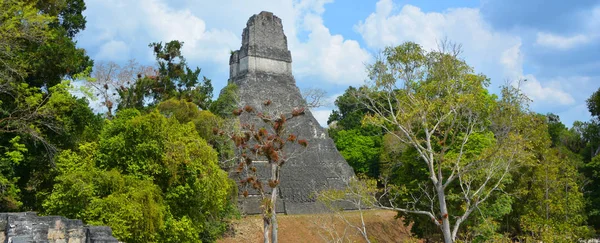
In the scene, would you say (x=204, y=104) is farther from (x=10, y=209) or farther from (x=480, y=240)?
(x=480, y=240)

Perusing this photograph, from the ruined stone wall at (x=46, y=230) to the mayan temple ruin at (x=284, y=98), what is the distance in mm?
19176

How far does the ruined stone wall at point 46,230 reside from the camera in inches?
354

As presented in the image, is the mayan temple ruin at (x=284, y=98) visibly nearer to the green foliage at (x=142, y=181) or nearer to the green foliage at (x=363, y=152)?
the green foliage at (x=363, y=152)

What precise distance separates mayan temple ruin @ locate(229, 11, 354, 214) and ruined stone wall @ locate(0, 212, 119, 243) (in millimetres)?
19176

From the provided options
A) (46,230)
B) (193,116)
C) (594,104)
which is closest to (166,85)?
(193,116)

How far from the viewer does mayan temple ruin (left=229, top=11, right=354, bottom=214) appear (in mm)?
30125

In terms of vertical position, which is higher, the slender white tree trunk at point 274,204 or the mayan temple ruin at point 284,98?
the mayan temple ruin at point 284,98

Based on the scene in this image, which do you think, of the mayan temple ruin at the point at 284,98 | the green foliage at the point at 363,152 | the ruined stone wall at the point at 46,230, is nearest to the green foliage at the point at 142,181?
the ruined stone wall at the point at 46,230

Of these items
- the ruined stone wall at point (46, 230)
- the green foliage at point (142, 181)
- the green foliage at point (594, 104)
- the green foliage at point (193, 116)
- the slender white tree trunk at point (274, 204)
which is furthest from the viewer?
the green foliage at point (594, 104)

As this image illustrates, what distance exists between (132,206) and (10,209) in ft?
15.8

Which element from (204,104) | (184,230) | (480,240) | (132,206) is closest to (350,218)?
(204,104)

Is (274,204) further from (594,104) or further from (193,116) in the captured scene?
(594,104)

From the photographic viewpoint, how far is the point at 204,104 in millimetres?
27531

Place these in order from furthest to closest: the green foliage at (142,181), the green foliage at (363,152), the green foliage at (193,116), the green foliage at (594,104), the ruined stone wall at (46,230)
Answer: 1. the green foliage at (363,152)
2. the green foliage at (594,104)
3. the green foliage at (193,116)
4. the green foliage at (142,181)
5. the ruined stone wall at (46,230)
